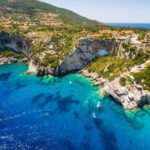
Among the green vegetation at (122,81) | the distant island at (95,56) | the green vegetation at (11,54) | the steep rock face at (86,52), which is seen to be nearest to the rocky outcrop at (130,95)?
the distant island at (95,56)

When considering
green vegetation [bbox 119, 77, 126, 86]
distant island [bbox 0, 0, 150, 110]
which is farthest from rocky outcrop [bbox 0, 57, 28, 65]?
green vegetation [bbox 119, 77, 126, 86]

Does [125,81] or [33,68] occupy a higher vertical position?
[125,81]

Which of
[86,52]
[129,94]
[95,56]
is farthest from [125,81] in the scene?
[86,52]

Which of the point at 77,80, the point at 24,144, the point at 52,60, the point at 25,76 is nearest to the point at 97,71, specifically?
the point at 77,80

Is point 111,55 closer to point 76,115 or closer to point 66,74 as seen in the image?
point 66,74

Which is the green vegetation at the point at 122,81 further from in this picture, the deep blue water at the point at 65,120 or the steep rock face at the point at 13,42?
the steep rock face at the point at 13,42

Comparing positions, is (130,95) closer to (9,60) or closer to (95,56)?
(95,56)

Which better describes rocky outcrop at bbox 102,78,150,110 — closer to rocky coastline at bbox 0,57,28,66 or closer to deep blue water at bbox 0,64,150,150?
deep blue water at bbox 0,64,150,150
